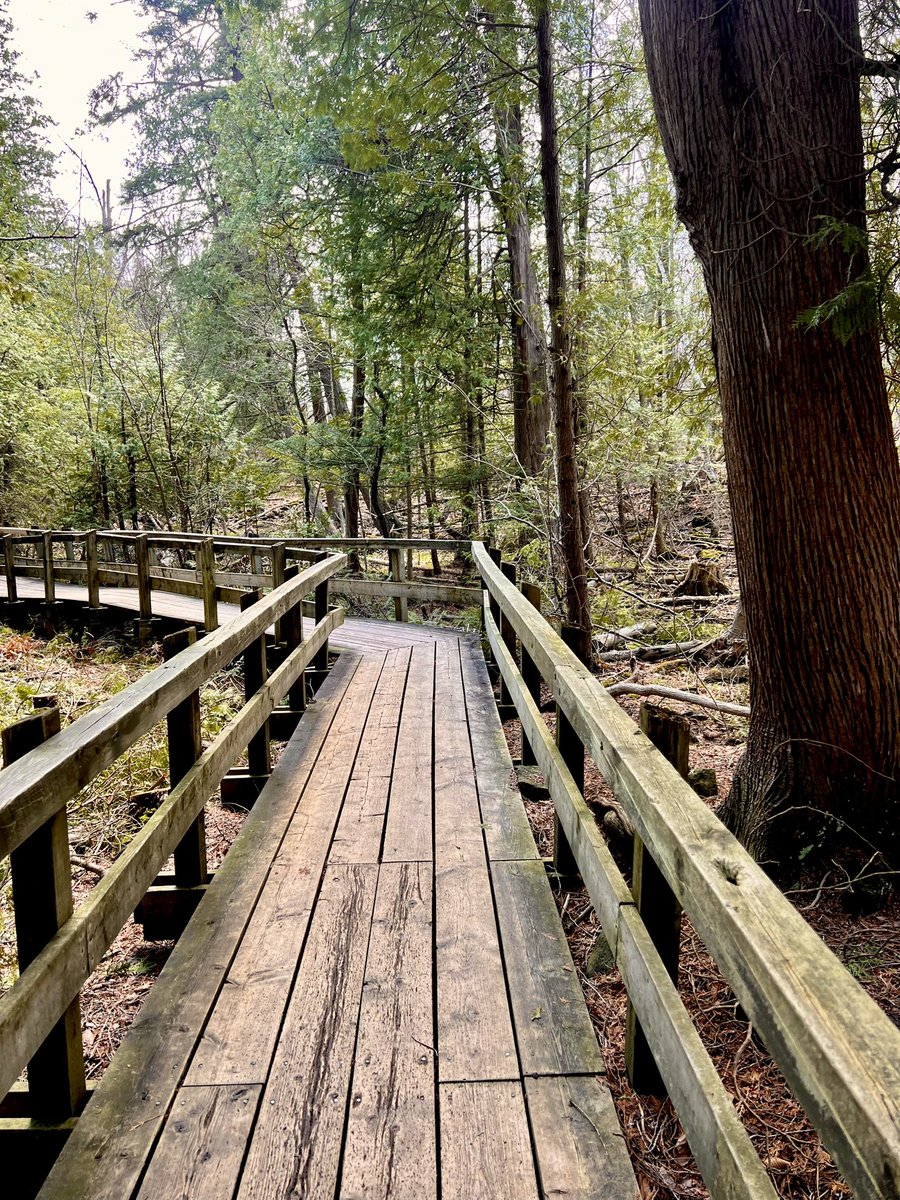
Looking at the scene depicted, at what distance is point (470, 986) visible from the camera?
250 cm

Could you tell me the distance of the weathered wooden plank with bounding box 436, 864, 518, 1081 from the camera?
2168 mm

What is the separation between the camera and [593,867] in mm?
2367

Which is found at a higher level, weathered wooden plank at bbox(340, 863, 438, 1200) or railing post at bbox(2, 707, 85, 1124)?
railing post at bbox(2, 707, 85, 1124)

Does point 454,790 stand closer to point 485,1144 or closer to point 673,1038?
point 485,1144

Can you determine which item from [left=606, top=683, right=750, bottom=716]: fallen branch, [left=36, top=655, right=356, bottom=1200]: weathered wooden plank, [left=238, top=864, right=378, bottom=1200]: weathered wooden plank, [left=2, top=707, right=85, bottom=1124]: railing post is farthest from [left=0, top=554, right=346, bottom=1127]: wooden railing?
[left=606, top=683, right=750, bottom=716]: fallen branch

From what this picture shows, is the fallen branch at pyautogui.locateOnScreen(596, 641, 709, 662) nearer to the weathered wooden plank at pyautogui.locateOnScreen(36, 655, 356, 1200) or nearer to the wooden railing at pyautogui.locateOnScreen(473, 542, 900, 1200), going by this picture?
the weathered wooden plank at pyautogui.locateOnScreen(36, 655, 356, 1200)

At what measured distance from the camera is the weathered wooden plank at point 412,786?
3512mm

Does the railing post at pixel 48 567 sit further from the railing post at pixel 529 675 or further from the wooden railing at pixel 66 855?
the wooden railing at pixel 66 855

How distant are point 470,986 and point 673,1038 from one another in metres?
1.02

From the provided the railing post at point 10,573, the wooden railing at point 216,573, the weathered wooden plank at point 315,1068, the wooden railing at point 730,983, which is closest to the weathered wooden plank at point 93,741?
the weathered wooden plank at point 315,1068

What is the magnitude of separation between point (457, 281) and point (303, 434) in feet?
16.3

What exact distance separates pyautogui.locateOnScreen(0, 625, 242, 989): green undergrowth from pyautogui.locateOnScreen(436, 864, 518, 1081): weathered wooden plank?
134cm

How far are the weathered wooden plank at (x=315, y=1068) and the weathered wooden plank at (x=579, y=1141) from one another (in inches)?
19.8

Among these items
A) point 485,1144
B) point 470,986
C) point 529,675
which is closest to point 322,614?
point 529,675
